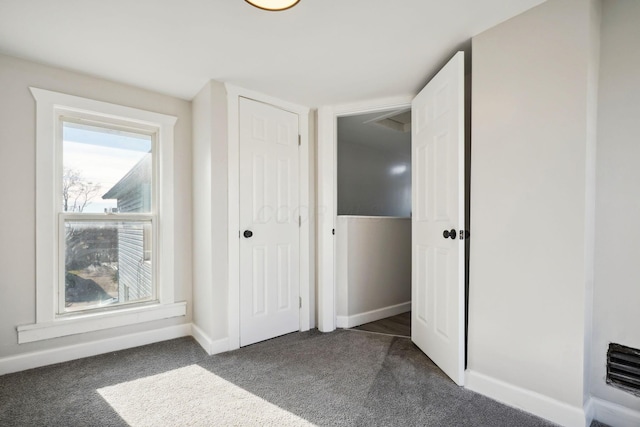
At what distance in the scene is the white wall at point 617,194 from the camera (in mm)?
1440

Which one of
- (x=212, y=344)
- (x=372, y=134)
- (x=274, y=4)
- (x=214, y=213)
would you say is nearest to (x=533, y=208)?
(x=274, y=4)

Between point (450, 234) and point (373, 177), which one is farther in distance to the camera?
point (373, 177)

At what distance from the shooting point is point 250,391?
1802mm

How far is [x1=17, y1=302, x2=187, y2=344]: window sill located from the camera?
6.81 ft

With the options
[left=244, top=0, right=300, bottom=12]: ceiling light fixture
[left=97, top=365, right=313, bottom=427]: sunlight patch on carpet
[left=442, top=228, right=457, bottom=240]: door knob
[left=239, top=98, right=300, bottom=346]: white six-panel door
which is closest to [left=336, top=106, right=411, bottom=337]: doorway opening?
[left=239, top=98, right=300, bottom=346]: white six-panel door

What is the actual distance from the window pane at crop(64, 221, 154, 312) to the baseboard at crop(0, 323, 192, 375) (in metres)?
0.29

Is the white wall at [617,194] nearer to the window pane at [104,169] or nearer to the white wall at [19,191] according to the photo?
the window pane at [104,169]

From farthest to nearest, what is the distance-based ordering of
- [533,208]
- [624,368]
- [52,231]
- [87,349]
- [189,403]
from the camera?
[87,349]
[52,231]
[189,403]
[533,208]
[624,368]

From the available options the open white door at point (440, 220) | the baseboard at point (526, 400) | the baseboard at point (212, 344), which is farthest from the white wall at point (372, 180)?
the baseboard at point (526, 400)

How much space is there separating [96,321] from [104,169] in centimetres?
122

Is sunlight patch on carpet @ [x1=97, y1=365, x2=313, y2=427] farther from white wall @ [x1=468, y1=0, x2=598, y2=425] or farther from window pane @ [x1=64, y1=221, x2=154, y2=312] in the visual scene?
white wall @ [x1=468, y1=0, x2=598, y2=425]

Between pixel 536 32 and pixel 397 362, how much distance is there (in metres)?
2.22

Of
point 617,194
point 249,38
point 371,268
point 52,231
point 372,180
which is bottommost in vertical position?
point 371,268

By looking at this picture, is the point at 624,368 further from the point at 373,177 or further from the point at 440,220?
the point at 373,177
